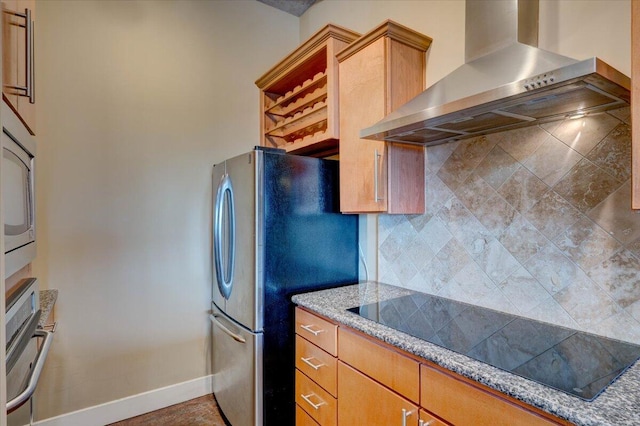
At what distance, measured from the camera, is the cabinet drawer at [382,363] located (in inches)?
46.8

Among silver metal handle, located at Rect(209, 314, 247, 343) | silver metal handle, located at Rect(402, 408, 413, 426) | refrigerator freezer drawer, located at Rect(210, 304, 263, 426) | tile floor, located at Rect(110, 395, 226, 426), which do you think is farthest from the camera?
tile floor, located at Rect(110, 395, 226, 426)

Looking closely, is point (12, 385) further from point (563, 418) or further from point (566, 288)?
point (566, 288)

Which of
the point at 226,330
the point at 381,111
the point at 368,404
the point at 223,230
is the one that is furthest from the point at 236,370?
the point at 381,111

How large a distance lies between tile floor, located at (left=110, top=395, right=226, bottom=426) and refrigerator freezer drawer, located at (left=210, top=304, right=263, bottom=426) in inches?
3.6

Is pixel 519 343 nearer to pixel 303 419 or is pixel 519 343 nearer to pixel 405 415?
pixel 405 415

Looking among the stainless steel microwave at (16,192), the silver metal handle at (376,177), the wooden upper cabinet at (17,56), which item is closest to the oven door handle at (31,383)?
the stainless steel microwave at (16,192)

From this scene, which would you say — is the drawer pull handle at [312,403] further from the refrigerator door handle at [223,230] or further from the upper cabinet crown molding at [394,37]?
the upper cabinet crown molding at [394,37]

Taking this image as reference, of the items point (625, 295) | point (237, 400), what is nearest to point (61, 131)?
point (237, 400)

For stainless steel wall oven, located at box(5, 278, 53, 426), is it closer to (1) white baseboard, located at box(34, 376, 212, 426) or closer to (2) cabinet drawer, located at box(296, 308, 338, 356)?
(2) cabinet drawer, located at box(296, 308, 338, 356)

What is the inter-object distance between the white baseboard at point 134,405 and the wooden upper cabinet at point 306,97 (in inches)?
75.8

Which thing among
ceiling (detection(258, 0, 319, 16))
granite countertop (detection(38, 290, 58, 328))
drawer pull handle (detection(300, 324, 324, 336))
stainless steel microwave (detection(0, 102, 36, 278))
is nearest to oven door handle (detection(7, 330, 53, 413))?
stainless steel microwave (detection(0, 102, 36, 278))

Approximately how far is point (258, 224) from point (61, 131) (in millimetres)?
1425

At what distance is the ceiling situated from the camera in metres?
2.81

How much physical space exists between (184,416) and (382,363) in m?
1.74
